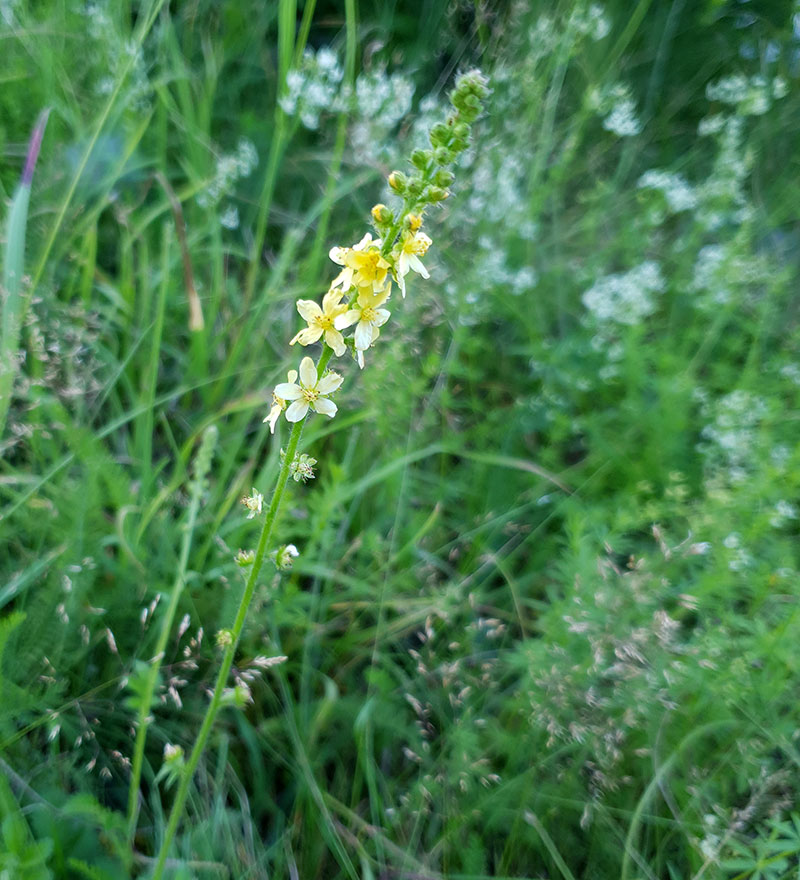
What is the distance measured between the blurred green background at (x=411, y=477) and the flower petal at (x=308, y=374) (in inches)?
30.8

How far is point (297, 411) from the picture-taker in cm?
138

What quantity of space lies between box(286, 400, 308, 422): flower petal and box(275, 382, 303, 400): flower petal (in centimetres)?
1

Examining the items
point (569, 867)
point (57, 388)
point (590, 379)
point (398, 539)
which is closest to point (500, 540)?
point (398, 539)

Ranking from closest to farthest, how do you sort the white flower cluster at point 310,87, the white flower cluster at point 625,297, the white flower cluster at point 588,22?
the white flower cluster at point 310,87 → the white flower cluster at point 588,22 → the white flower cluster at point 625,297

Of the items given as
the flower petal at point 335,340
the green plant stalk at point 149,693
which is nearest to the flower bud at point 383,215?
the flower petal at point 335,340

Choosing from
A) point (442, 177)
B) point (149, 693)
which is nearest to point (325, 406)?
point (442, 177)

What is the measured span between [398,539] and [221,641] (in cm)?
115

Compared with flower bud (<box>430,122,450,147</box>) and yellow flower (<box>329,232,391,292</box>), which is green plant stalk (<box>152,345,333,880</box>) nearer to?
yellow flower (<box>329,232,391,292</box>)

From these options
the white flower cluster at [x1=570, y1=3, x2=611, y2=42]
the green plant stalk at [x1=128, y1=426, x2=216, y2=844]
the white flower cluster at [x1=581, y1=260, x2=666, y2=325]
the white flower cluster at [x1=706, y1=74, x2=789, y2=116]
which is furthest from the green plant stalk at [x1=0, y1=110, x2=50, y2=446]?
the white flower cluster at [x1=706, y1=74, x2=789, y2=116]

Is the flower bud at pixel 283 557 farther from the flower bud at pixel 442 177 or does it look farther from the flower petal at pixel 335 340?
the flower bud at pixel 442 177

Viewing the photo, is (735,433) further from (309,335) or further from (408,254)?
(309,335)

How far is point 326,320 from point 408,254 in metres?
0.22

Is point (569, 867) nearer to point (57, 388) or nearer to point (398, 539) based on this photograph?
point (398, 539)

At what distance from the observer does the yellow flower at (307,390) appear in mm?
1354
